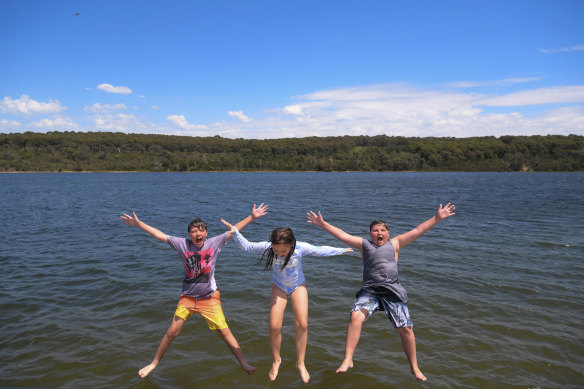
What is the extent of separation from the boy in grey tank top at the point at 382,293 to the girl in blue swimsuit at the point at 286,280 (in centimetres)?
63

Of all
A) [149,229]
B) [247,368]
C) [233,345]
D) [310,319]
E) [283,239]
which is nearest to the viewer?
[283,239]

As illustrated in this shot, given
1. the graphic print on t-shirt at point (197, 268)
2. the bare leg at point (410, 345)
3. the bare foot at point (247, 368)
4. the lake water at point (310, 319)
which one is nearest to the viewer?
the bare leg at point (410, 345)

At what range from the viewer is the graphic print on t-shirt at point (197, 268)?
18.3 ft

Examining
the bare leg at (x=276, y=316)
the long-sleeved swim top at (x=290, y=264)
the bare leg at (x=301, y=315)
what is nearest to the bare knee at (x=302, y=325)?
the bare leg at (x=301, y=315)

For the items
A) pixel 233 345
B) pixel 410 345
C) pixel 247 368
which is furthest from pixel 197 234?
pixel 410 345

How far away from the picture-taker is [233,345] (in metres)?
5.68

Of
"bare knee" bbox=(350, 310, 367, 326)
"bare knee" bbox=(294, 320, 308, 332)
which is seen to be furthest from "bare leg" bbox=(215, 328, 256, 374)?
"bare knee" bbox=(350, 310, 367, 326)

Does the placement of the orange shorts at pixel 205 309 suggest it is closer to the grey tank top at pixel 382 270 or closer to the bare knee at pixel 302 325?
the bare knee at pixel 302 325

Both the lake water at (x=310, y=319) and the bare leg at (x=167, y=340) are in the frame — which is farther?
the lake water at (x=310, y=319)

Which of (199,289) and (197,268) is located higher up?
(197,268)

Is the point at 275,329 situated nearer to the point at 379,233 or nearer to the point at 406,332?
the point at 406,332

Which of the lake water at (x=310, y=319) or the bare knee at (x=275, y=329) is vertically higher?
the bare knee at (x=275, y=329)

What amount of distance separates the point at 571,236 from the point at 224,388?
1975 cm

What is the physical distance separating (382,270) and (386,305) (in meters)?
0.55
